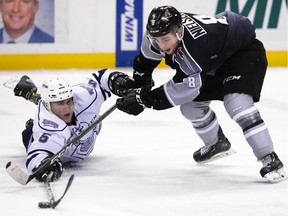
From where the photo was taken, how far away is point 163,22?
391cm

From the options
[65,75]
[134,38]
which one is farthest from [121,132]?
[134,38]

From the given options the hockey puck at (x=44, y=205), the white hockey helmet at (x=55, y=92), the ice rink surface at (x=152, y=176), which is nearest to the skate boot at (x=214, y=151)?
the ice rink surface at (x=152, y=176)

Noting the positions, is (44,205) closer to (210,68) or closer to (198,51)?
(198,51)

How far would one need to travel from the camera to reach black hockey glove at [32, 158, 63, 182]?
415 centimetres

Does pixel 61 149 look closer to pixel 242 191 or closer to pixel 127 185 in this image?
pixel 127 185

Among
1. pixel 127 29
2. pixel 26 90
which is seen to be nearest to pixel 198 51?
pixel 26 90

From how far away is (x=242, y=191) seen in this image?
160 inches

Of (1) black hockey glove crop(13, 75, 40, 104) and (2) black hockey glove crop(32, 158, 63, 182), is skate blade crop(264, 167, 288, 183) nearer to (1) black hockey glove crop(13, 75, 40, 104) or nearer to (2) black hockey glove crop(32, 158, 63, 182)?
(2) black hockey glove crop(32, 158, 63, 182)

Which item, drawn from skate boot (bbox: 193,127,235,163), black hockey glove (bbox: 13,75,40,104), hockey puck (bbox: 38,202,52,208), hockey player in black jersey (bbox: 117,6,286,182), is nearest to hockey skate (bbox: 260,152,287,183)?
hockey player in black jersey (bbox: 117,6,286,182)

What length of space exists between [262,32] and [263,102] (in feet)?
5.95

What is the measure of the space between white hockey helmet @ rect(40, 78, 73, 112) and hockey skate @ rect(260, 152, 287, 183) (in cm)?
99

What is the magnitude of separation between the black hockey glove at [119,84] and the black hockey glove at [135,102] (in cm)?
27

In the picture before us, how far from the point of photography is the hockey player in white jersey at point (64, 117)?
4.29m

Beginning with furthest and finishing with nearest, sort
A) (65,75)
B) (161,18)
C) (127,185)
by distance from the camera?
1. (65,75)
2. (127,185)
3. (161,18)
